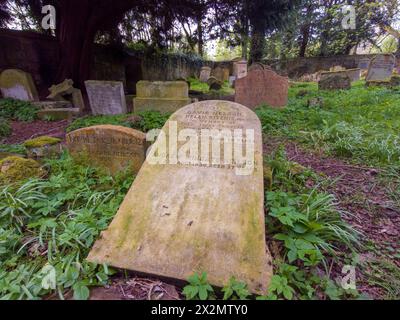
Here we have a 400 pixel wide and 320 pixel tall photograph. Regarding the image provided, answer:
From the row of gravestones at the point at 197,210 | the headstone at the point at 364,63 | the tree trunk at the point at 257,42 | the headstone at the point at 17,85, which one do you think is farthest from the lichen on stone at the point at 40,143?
the headstone at the point at 364,63

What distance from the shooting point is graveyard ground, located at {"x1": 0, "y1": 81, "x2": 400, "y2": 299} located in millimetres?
1545

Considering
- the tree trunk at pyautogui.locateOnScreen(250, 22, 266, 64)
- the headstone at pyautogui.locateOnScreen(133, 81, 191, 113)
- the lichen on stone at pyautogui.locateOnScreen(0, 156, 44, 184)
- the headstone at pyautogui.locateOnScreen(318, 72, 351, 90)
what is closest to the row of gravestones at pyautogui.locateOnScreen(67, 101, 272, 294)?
the lichen on stone at pyautogui.locateOnScreen(0, 156, 44, 184)

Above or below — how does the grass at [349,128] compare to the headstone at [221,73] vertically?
below

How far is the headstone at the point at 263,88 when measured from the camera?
6809 millimetres

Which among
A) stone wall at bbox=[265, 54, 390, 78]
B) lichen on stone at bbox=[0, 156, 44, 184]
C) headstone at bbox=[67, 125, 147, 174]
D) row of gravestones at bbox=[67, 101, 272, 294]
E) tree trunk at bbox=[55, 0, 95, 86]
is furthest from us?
stone wall at bbox=[265, 54, 390, 78]

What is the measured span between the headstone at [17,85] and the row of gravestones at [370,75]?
10.5 meters

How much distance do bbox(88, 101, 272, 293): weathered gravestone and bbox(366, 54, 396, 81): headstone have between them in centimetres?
1227

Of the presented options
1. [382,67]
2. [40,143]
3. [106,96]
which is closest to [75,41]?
[106,96]

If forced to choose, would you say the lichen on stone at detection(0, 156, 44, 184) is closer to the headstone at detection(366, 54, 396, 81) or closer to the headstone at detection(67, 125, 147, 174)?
the headstone at detection(67, 125, 147, 174)

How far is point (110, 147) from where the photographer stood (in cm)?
312

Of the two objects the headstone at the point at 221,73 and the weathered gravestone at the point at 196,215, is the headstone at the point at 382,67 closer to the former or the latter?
the headstone at the point at 221,73
